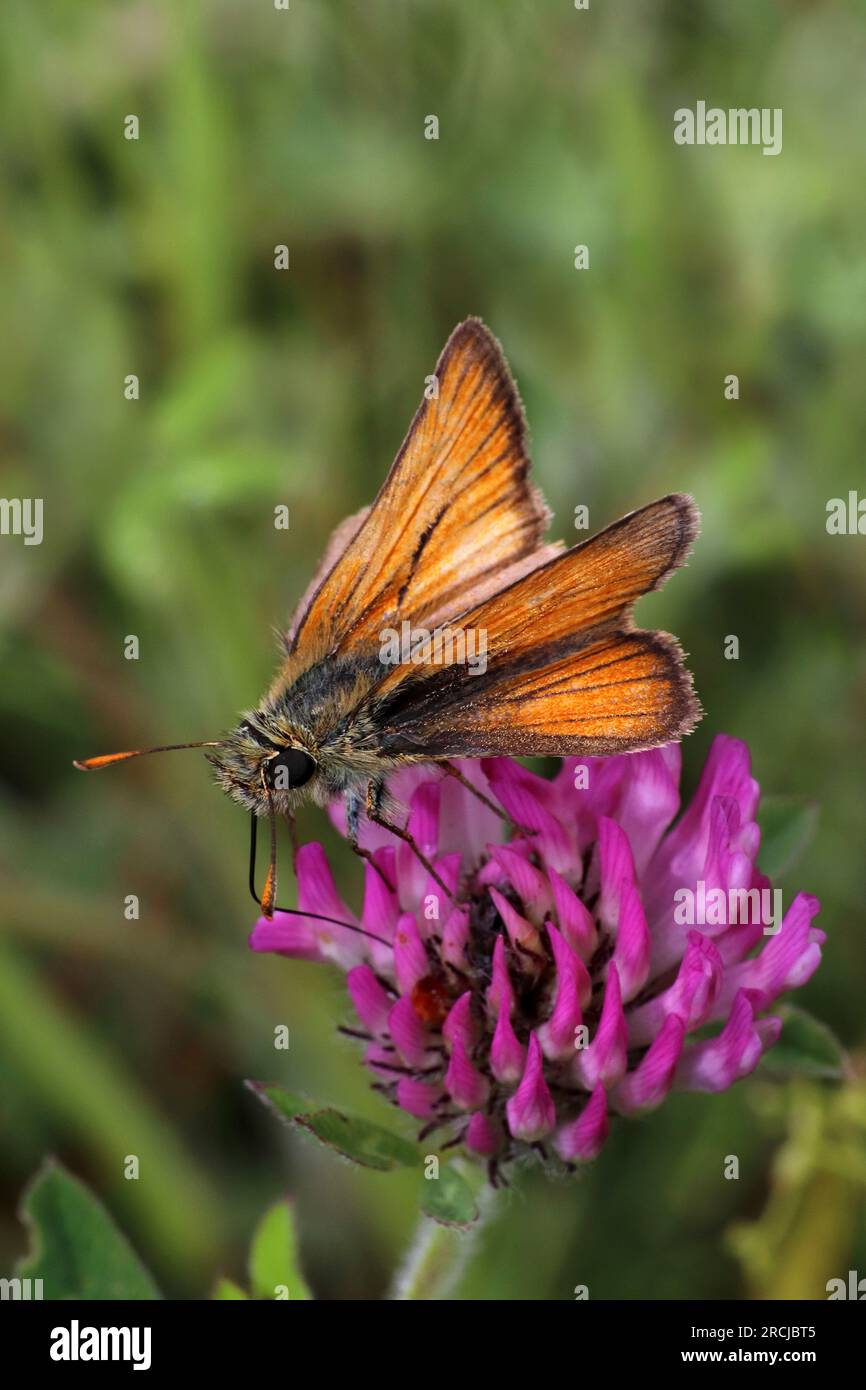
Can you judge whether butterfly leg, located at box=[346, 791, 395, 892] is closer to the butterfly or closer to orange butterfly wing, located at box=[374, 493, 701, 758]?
the butterfly

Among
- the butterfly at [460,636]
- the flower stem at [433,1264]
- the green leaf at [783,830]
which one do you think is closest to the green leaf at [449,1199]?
the flower stem at [433,1264]

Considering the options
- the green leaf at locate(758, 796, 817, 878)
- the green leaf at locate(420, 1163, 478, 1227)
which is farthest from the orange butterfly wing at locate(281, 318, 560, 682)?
the green leaf at locate(420, 1163, 478, 1227)

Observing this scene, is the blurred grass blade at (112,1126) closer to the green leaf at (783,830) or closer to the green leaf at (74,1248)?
the green leaf at (74,1248)

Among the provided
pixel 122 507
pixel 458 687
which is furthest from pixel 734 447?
pixel 458 687

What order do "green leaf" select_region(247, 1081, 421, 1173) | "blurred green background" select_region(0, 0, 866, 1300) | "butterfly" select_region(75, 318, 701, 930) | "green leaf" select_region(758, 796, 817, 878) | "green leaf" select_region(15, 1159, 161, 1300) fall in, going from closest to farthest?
"green leaf" select_region(247, 1081, 421, 1173)
"butterfly" select_region(75, 318, 701, 930)
"green leaf" select_region(15, 1159, 161, 1300)
"green leaf" select_region(758, 796, 817, 878)
"blurred green background" select_region(0, 0, 866, 1300)

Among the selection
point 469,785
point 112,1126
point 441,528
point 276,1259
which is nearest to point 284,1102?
point 276,1259

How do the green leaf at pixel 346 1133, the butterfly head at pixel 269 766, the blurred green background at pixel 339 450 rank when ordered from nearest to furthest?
the green leaf at pixel 346 1133, the butterfly head at pixel 269 766, the blurred green background at pixel 339 450
